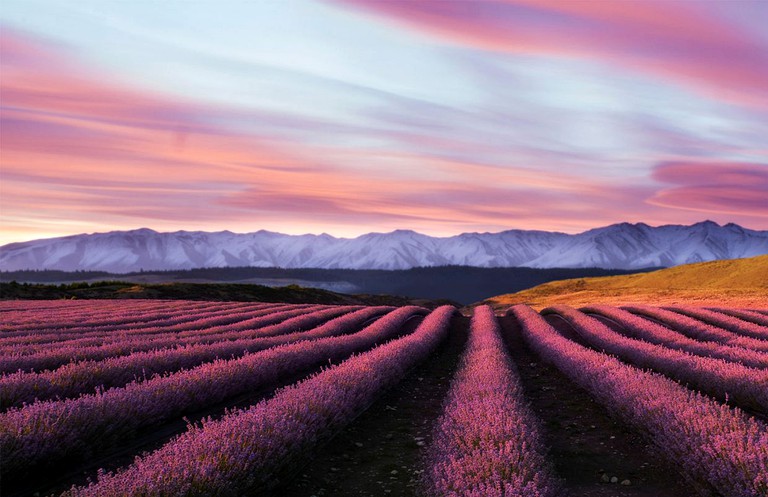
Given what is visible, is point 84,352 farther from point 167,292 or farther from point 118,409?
point 167,292

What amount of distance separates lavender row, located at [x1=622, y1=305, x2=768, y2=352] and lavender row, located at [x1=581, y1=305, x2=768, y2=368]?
1.19 feet

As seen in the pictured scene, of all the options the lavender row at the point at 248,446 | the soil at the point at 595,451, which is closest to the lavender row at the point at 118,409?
the lavender row at the point at 248,446

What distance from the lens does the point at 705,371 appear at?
→ 8312mm

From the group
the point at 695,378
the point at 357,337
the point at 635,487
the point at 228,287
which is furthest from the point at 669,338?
the point at 228,287

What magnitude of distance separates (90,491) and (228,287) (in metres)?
42.5

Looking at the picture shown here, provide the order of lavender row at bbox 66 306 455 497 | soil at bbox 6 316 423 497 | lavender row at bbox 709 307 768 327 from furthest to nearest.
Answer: lavender row at bbox 709 307 768 327 → soil at bbox 6 316 423 497 → lavender row at bbox 66 306 455 497

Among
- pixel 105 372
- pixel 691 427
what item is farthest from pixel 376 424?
pixel 105 372

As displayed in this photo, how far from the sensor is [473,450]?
14.3 feet

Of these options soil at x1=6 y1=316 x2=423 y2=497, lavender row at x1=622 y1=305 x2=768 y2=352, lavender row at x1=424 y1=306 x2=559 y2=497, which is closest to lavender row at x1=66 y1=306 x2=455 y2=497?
soil at x1=6 y1=316 x2=423 y2=497

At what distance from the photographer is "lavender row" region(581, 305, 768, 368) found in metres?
9.70

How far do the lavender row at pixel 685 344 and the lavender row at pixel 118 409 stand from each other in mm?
8361

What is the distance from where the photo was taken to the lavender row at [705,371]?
7289mm

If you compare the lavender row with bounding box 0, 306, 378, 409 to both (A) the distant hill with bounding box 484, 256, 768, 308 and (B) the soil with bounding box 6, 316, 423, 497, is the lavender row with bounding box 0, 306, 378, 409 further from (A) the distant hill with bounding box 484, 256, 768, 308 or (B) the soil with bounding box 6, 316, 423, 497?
(A) the distant hill with bounding box 484, 256, 768, 308

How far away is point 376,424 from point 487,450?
10.2 ft
